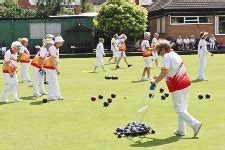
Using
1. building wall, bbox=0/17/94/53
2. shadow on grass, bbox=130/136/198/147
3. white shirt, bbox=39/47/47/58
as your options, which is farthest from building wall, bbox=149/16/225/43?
shadow on grass, bbox=130/136/198/147

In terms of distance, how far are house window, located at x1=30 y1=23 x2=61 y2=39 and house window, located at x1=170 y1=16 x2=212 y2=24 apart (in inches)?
435

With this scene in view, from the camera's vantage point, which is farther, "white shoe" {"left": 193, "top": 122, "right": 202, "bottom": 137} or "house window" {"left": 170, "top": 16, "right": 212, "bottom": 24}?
"house window" {"left": 170, "top": 16, "right": 212, "bottom": 24}

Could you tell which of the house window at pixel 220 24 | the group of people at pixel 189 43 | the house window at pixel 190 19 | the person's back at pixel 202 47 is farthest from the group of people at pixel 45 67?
the house window at pixel 220 24

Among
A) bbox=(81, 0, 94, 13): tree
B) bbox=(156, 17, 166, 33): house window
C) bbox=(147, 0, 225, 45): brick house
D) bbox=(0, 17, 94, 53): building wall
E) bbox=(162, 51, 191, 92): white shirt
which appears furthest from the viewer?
bbox=(81, 0, 94, 13): tree

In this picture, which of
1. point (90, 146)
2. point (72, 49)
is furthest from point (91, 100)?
point (72, 49)

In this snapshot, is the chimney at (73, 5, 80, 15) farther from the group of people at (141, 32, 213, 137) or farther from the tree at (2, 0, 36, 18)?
the group of people at (141, 32, 213, 137)

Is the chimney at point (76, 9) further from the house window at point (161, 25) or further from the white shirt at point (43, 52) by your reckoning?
the white shirt at point (43, 52)

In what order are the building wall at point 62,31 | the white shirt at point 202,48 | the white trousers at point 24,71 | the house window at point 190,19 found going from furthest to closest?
1. the house window at point 190,19
2. the building wall at point 62,31
3. the white trousers at point 24,71
4. the white shirt at point 202,48

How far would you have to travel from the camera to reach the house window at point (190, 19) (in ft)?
170

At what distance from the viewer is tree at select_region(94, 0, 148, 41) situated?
163 ft

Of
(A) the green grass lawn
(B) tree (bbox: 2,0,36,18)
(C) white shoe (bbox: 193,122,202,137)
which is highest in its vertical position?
(B) tree (bbox: 2,0,36,18)

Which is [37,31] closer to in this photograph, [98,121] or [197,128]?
[98,121]

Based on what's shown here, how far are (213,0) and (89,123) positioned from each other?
43.8 m

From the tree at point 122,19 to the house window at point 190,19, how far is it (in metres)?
3.02
